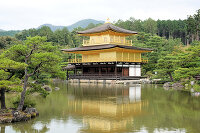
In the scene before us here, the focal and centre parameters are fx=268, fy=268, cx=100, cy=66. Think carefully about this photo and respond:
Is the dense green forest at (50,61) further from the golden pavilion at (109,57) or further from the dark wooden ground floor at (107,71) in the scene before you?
the dark wooden ground floor at (107,71)

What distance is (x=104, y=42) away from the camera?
43719 millimetres

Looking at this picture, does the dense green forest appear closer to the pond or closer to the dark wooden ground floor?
the pond

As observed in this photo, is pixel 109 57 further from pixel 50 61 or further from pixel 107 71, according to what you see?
pixel 50 61

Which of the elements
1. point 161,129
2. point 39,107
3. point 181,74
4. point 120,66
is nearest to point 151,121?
point 161,129

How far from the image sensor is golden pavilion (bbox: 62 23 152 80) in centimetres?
3984

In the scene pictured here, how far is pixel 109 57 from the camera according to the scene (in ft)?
134

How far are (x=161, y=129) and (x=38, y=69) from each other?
6.93 meters

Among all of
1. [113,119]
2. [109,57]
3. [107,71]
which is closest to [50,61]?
[113,119]

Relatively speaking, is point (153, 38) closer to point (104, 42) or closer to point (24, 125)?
point (104, 42)

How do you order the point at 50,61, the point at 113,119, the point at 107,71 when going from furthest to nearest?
the point at 107,71 → the point at 50,61 → the point at 113,119

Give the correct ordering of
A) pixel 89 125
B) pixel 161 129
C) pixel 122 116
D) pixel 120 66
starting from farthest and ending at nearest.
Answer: pixel 120 66 → pixel 122 116 → pixel 89 125 → pixel 161 129

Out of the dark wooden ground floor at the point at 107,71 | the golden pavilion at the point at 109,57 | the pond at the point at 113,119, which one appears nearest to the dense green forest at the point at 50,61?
the pond at the point at 113,119

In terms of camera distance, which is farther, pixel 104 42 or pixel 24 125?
pixel 104 42

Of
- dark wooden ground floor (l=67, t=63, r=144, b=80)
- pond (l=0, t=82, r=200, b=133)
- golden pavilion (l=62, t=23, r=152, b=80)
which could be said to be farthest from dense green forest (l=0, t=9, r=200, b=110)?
dark wooden ground floor (l=67, t=63, r=144, b=80)
